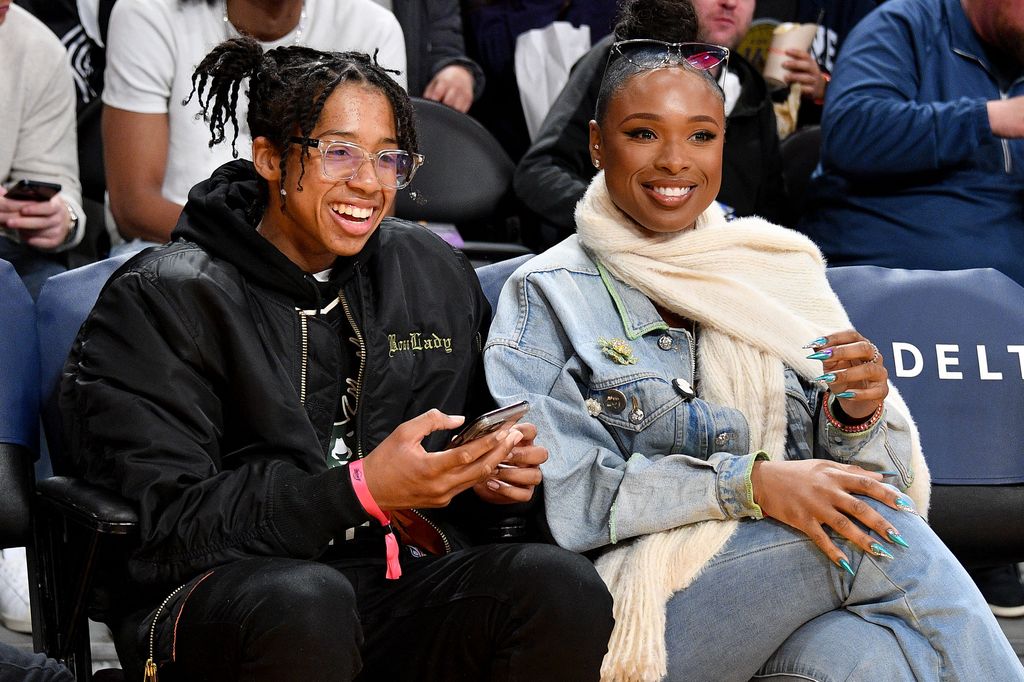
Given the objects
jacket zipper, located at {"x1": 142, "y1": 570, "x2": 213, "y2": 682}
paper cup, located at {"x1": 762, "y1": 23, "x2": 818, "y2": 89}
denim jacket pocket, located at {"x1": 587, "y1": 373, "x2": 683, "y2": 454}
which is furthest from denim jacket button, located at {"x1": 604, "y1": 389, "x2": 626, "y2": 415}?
paper cup, located at {"x1": 762, "y1": 23, "x2": 818, "y2": 89}

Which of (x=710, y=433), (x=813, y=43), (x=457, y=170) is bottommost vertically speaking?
(x=710, y=433)

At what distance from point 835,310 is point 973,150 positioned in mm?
1083

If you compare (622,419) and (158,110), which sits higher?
(158,110)

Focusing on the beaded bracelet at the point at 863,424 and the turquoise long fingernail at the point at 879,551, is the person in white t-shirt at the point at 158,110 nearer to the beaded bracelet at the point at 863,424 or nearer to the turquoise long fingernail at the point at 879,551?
the beaded bracelet at the point at 863,424

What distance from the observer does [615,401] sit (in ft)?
7.55

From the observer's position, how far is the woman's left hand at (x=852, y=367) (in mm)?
2143

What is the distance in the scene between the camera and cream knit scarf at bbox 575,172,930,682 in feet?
7.22

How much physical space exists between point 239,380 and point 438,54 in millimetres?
2116

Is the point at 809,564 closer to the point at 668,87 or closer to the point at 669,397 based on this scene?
the point at 669,397

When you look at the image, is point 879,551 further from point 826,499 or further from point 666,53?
point 666,53

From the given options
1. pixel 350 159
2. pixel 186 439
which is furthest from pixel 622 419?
pixel 186 439

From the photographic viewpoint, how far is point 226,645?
6.02ft

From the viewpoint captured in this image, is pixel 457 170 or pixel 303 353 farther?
pixel 457 170

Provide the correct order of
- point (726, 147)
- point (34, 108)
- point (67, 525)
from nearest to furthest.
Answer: point (67, 525) → point (34, 108) → point (726, 147)
